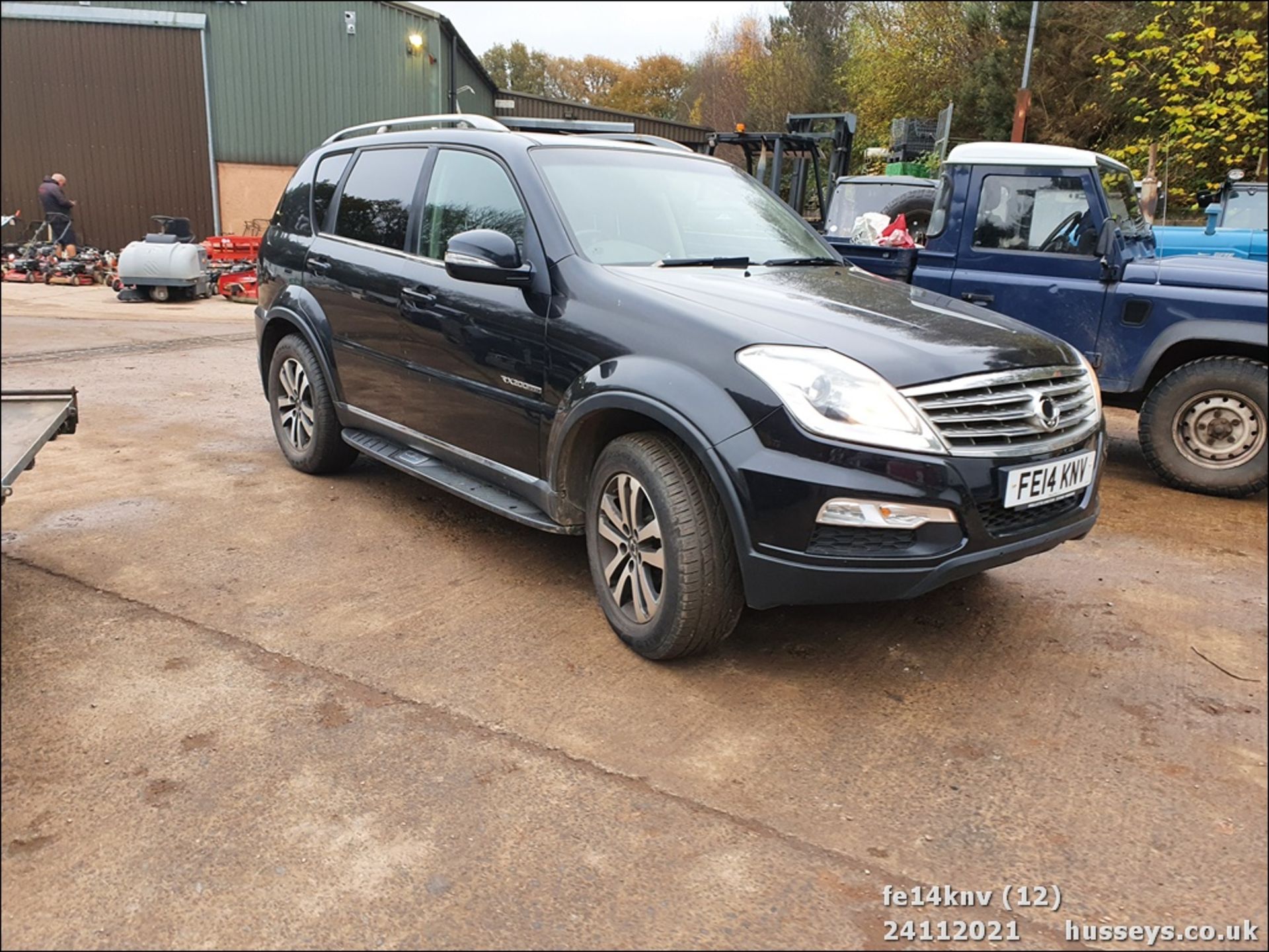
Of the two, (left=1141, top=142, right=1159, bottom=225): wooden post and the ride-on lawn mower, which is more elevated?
(left=1141, top=142, right=1159, bottom=225): wooden post

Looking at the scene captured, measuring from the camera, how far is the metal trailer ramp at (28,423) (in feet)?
10.5

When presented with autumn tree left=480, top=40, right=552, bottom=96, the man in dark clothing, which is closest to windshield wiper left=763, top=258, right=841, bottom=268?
the man in dark clothing

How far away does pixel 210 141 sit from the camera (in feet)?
62.5

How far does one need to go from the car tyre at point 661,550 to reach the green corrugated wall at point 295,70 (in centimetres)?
1885

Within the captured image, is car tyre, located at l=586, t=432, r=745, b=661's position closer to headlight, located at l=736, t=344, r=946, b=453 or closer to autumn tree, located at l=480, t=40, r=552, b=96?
headlight, located at l=736, t=344, r=946, b=453

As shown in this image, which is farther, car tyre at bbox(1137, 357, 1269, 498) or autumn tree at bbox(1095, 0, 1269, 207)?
car tyre at bbox(1137, 357, 1269, 498)

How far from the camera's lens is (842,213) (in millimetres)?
9391

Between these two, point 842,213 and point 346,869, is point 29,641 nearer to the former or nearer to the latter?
point 346,869

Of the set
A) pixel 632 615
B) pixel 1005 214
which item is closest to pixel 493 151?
pixel 632 615

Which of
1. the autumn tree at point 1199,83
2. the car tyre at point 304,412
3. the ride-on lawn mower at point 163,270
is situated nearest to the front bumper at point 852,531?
the autumn tree at point 1199,83

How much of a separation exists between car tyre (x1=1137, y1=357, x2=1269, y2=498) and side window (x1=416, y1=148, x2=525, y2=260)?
2.47m

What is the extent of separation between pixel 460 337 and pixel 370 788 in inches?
77.4

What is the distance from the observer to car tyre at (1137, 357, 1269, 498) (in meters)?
1.72

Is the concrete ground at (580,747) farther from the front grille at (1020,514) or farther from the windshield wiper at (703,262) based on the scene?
the windshield wiper at (703,262)
